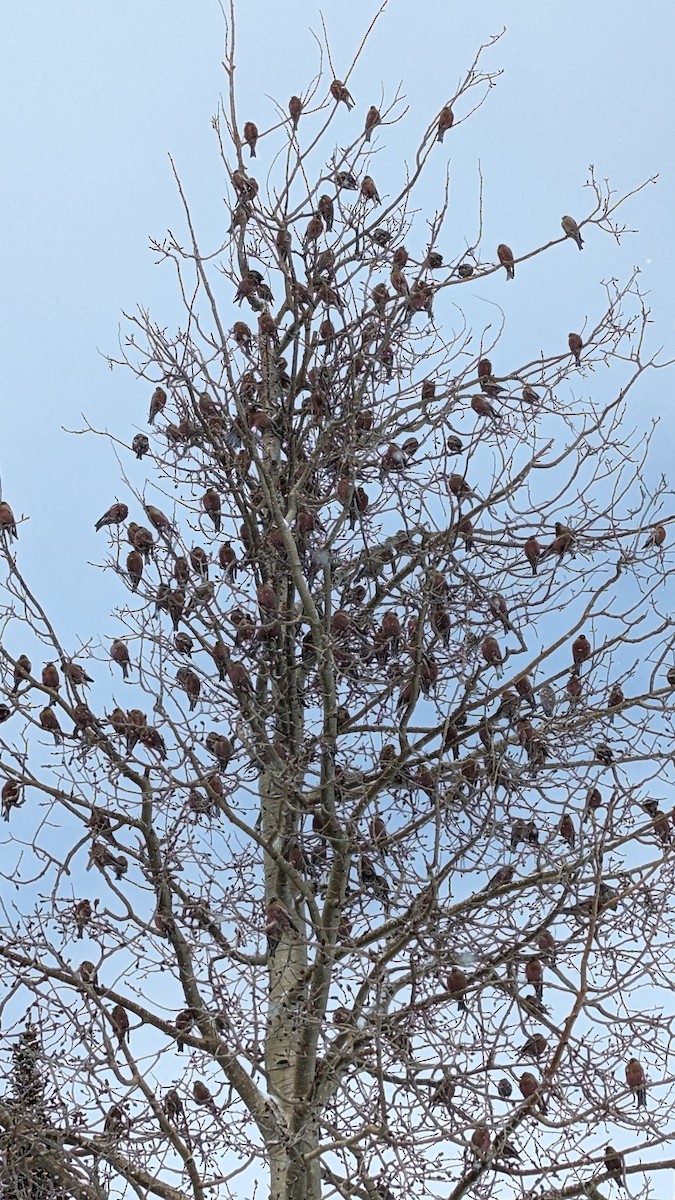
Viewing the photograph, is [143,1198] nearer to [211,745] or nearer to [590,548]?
[211,745]

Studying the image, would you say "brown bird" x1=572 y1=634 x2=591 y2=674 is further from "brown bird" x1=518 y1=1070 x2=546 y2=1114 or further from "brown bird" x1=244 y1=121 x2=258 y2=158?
"brown bird" x1=244 y1=121 x2=258 y2=158

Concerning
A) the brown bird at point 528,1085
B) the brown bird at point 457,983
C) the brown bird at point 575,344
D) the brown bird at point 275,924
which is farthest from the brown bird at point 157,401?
the brown bird at point 528,1085

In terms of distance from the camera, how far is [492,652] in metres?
7.82

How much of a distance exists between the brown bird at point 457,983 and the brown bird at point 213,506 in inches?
125

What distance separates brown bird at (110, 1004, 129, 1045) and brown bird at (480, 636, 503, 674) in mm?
2912

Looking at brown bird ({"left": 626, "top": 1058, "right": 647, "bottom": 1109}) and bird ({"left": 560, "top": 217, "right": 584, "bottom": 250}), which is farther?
bird ({"left": 560, "top": 217, "right": 584, "bottom": 250})

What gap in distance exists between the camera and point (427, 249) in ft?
31.0

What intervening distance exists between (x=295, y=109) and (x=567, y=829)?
588cm

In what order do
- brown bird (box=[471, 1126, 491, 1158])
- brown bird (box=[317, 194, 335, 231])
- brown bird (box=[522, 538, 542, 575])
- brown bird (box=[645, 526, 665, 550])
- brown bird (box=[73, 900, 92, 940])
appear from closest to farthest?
brown bird (box=[471, 1126, 491, 1158]), brown bird (box=[73, 900, 92, 940]), brown bird (box=[522, 538, 542, 575]), brown bird (box=[645, 526, 665, 550]), brown bird (box=[317, 194, 335, 231])

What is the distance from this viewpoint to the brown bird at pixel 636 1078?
6906mm

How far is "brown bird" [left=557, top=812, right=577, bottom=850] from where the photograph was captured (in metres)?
7.75

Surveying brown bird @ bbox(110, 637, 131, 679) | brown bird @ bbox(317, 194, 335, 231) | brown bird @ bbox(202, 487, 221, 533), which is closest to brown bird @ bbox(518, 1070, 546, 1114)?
brown bird @ bbox(110, 637, 131, 679)

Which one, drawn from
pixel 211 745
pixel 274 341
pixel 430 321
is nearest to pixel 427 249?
pixel 430 321

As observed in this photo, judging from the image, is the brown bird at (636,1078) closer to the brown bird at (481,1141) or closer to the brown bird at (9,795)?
the brown bird at (481,1141)
